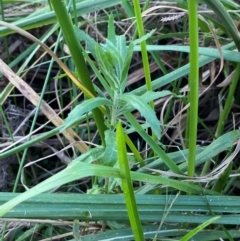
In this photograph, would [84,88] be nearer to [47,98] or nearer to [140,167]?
[140,167]

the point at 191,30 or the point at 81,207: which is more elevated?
the point at 191,30

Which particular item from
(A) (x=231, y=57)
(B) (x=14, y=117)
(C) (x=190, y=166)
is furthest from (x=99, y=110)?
(B) (x=14, y=117)

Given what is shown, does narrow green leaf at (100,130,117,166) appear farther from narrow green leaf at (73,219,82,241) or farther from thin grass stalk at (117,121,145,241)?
narrow green leaf at (73,219,82,241)

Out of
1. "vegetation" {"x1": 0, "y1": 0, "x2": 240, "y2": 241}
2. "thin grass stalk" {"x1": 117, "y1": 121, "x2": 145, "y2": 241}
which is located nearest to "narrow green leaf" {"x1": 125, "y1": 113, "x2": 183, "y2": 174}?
"vegetation" {"x1": 0, "y1": 0, "x2": 240, "y2": 241}

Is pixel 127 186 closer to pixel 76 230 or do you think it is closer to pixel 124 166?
pixel 124 166

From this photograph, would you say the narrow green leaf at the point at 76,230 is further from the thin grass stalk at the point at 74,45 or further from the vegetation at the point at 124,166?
the thin grass stalk at the point at 74,45

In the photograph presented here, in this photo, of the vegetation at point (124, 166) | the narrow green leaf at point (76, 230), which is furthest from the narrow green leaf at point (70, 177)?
the narrow green leaf at point (76, 230)

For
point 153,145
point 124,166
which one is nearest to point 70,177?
point 124,166

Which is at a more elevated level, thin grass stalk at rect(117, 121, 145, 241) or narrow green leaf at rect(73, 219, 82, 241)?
thin grass stalk at rect(117, 121, 145, 241)
